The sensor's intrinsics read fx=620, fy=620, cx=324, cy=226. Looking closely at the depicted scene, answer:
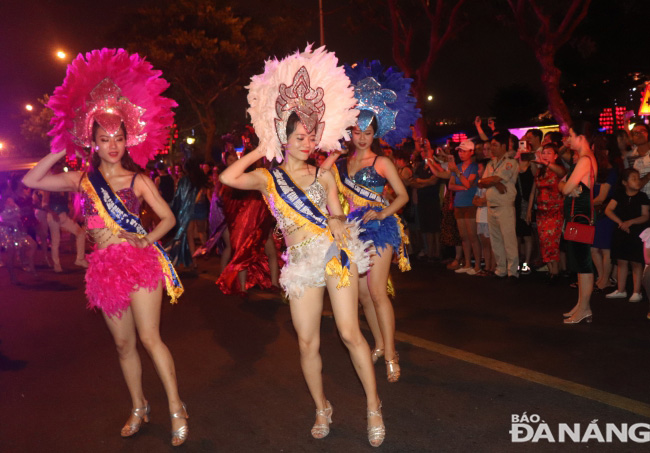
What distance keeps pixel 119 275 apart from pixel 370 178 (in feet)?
A: 7.41

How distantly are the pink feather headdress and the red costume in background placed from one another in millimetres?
4381

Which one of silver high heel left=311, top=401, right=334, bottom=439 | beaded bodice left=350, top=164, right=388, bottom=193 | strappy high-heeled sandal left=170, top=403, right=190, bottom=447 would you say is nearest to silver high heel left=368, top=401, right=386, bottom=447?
silver high heel left=311, top=401, right=334, bottom=439

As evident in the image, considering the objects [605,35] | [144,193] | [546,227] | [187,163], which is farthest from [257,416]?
[605,35]

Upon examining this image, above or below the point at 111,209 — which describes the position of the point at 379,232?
below

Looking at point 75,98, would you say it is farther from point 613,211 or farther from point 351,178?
point 613,211

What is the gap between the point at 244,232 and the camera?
9.01 metres

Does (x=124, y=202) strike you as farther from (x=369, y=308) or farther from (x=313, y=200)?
(x=369, y=308)

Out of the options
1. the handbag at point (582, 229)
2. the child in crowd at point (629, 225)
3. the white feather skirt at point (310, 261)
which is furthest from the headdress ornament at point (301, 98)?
the child in crowd at point (629, 225)

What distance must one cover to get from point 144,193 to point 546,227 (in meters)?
6.53

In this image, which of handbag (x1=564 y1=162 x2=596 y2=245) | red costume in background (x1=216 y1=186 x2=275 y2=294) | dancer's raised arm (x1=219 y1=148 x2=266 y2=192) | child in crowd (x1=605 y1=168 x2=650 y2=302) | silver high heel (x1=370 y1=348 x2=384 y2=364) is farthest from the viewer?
red costume in background (x1=216 y1=186 x2=275 y2=294)

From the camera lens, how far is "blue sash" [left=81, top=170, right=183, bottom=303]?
13.8ft

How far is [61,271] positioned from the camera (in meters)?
12.5

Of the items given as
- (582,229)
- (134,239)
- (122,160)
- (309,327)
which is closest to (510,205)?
(582,229)

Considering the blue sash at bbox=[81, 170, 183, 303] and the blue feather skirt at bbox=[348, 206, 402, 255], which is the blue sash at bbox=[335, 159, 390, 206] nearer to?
the blue feather skirt at bbox=[348, 206, 402, 255]
